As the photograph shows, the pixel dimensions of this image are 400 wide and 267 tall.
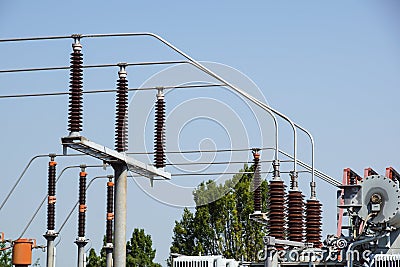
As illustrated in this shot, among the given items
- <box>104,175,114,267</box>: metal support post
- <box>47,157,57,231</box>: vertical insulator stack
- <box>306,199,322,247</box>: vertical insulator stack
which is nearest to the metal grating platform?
<box>306,199,322,247</box>: vertical insulator stack

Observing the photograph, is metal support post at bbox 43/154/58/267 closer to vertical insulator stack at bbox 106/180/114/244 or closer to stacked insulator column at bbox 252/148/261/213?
vertical insulator stack at bbox 106/180/114/244

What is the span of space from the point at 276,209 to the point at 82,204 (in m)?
11.8

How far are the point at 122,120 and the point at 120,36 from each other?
1.69 meters

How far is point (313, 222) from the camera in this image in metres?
21.3

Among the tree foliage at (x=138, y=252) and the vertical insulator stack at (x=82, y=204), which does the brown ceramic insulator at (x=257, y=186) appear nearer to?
the vertical insulator stack at (x=82, y=204)

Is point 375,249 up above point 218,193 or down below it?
below

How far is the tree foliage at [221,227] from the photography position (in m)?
48.9

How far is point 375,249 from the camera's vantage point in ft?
69.0

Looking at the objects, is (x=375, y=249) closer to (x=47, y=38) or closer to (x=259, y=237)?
(x=47, y=38)

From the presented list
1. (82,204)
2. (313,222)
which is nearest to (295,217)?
(313,222)

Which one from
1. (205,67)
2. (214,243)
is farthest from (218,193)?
(205,67)

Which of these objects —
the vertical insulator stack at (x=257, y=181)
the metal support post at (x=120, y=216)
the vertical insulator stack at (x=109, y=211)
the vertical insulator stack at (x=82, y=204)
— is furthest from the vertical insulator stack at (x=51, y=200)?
the metal support post at (x=120, y=216)

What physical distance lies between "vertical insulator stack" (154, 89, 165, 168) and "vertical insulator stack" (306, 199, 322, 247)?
320cm

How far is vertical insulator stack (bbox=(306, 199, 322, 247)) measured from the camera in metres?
21.0
